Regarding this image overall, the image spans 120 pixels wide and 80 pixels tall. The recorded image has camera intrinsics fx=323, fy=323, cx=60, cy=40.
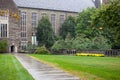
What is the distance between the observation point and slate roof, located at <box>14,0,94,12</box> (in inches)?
3252

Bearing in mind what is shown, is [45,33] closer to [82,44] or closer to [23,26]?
[23,26]

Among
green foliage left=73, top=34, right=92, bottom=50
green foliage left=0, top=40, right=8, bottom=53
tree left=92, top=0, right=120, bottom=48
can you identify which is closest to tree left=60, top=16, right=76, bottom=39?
green foliage left=0, top=40, right=8, bottom=53

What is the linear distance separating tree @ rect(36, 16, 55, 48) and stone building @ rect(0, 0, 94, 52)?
9.61 ft

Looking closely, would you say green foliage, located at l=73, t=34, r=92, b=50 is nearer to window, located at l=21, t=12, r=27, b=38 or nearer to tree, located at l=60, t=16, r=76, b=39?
tree, located at l=60, t=16, r=76, b=39

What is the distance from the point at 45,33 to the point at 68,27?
8.25 m

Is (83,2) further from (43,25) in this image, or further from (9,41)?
(9,41)

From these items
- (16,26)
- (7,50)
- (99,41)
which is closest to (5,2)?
(16,26)

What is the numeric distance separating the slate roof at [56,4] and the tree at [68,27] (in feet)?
13.0

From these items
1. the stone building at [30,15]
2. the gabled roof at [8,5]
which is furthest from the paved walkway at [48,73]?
the stone building at [30,15]

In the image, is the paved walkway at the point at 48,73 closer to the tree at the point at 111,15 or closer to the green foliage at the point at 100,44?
the tree at the point at 111,15

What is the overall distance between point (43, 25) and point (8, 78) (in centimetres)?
6390

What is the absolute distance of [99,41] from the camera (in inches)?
2280

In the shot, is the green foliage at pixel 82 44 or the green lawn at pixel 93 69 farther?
the green foliage at pixel 82 44

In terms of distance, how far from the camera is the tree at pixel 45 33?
7914 cm
